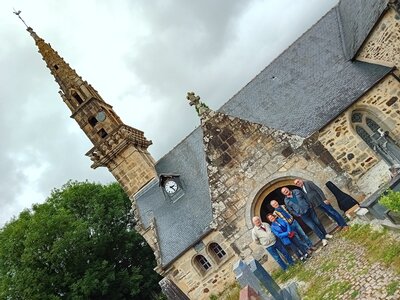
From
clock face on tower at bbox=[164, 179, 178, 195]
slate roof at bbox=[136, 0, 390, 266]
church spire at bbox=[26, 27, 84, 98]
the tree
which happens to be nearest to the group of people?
slate roof at bbox=[136, 0, 390, 266]

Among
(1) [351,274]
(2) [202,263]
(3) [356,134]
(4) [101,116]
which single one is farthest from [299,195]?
(4) [101,116]

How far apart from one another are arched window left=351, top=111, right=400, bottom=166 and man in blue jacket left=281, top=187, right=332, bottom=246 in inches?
147

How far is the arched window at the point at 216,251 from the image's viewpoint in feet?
63.4

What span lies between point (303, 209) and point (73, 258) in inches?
768

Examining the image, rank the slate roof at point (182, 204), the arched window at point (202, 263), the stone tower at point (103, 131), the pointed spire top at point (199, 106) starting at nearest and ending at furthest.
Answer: the pointed spire top at point (199, 106), the arched window at point (202, 263), the slate roof at point (182, 204), the stone tower at point (103, 131)

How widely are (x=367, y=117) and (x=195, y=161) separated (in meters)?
8.70

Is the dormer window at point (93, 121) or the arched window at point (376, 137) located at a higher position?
the dormer window at point (93, 121)

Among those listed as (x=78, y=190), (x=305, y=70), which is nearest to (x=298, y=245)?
(x=305, y=70)

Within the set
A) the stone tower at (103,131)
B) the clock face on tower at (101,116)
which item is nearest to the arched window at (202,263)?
the stone tower at (103,131)

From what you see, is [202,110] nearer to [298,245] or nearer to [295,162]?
[295,162]

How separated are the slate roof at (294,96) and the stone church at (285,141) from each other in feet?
0.17

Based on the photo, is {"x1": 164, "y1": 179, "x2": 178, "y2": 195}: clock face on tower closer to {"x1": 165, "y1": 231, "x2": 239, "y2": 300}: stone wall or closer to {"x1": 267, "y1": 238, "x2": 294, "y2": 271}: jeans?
{"x1": 165, "y1": 231, "x2": 239, "y2": 300}: stone wall

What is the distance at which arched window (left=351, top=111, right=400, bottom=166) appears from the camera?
49.8 feet

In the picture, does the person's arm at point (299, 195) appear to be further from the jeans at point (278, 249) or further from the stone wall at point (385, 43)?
the stone wall at point (385, 43)
